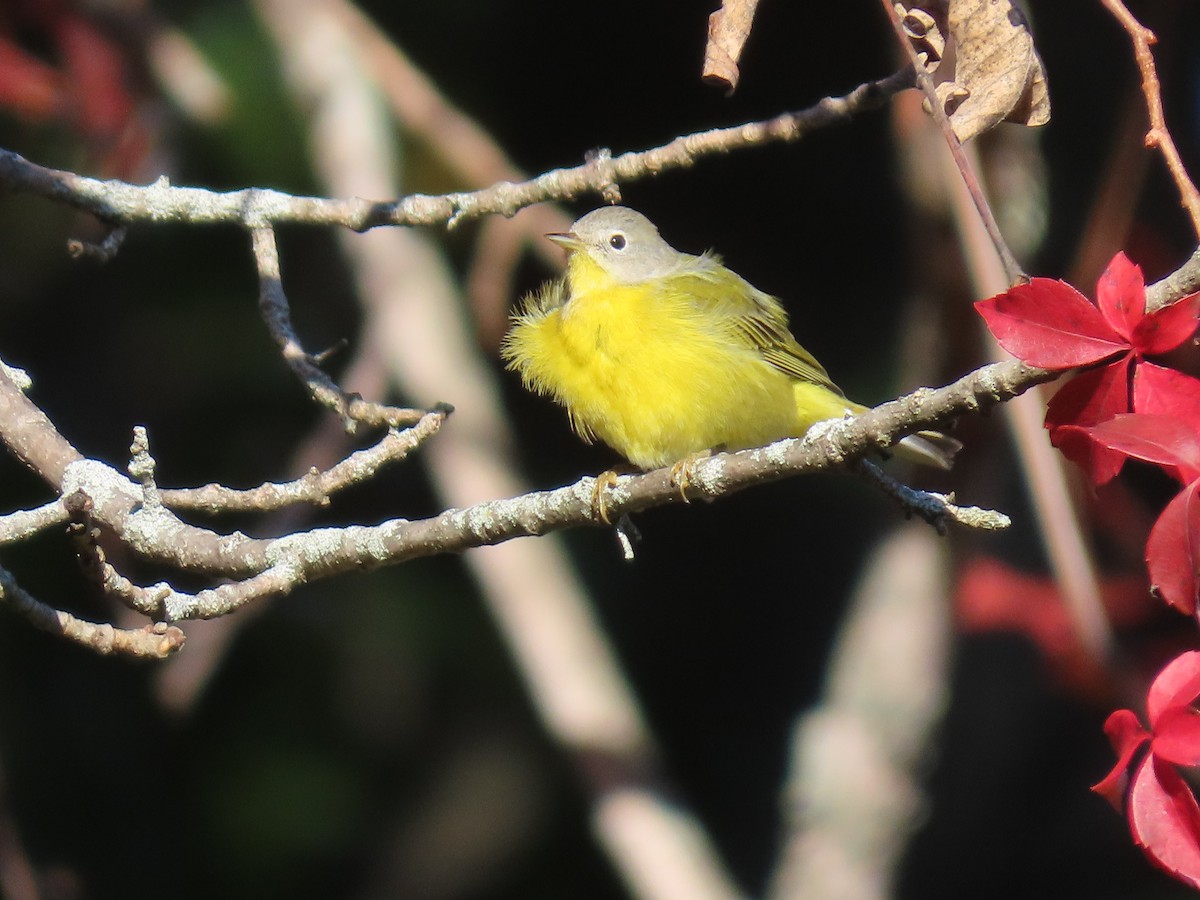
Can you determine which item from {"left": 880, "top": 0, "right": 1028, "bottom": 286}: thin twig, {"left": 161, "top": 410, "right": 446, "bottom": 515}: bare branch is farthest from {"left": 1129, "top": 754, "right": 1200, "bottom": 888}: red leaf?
{"left": 161, "top": 410, "right": 446, "bottom": 515}: bare branch

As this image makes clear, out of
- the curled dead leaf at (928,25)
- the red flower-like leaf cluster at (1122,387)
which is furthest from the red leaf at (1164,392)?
the curled dead leaf at (928,25)

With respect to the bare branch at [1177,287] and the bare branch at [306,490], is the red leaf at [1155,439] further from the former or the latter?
the bare branch at [306,490]

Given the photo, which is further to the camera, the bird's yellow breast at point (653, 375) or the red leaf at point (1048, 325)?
the bird's yellow breast at point (653, 375)

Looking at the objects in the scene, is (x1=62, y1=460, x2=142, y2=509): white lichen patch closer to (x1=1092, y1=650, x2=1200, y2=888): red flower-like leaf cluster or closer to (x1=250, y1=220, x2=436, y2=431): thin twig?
(x1=250, y1=220, x2=436, y2=431): thin twig

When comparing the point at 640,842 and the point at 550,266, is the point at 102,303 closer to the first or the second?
the point at 550,266

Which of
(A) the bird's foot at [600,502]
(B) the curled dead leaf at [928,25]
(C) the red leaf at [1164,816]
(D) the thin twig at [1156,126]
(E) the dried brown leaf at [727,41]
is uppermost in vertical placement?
(E) the dried brown leaf at [727,41]

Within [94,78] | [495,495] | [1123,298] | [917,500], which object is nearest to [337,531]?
[917,500]

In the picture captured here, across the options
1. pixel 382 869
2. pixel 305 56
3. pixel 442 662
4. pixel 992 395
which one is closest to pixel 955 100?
pixel 992 395
